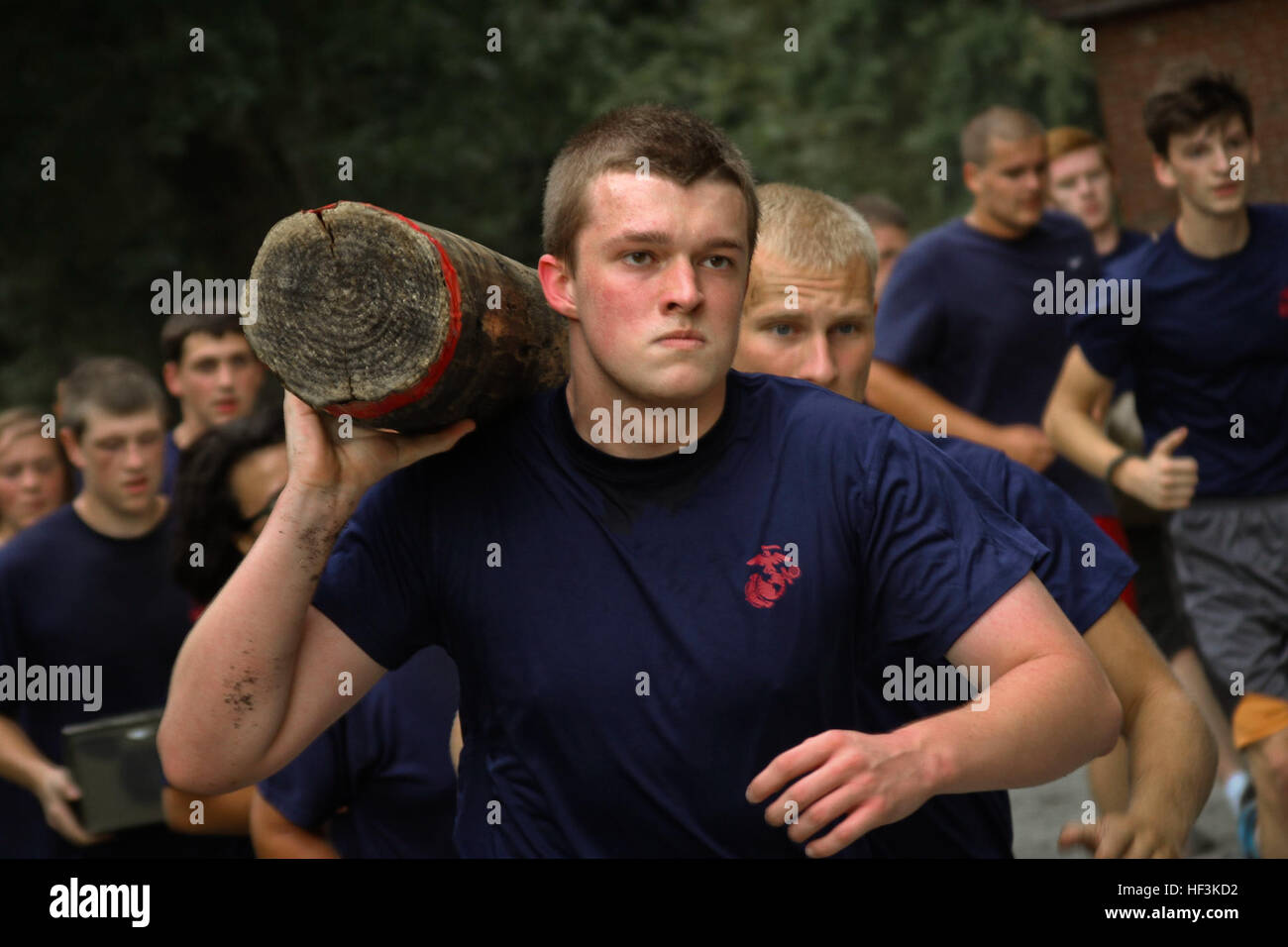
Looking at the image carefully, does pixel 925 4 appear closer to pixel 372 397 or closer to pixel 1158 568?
pixel 1158 568

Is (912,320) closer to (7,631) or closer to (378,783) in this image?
(7,631)

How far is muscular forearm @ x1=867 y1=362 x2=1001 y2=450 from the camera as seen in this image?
19.7 feet

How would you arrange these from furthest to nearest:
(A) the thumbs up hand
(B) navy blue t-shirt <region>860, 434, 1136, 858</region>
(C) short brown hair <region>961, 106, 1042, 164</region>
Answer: (C) short brown hair <region>961, 106, 1042, 164</region>
(A) the thumbs up hand
(B) navy blue t-shirt <region>860, 434, 1136, 858</region>

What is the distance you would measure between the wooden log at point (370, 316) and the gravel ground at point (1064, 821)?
4.20 m

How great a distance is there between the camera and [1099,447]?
5.82 m

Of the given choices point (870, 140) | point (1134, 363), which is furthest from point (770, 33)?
point (1134, 363)

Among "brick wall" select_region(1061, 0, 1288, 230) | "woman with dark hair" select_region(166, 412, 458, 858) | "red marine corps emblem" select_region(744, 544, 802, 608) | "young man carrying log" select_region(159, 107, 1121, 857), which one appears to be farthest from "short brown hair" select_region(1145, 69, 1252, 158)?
"brick wall" select_region(1061, 0, 1288, 230)

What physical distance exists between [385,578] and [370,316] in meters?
0.41

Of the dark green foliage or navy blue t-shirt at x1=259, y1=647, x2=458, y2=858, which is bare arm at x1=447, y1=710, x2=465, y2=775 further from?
the dark green foliage

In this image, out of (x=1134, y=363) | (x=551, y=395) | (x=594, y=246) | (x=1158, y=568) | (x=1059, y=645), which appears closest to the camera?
(x=1059, y=645)

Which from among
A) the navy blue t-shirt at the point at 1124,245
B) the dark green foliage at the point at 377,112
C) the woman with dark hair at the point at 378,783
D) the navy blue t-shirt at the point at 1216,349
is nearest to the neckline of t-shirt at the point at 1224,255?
the navy blue t-shirt at the point at 1216,349

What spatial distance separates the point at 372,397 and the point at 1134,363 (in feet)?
13.1

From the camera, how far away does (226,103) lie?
1548 cm

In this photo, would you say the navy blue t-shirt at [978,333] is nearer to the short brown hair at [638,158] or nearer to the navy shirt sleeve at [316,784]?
the navy shirt sleeve at [316,784]
